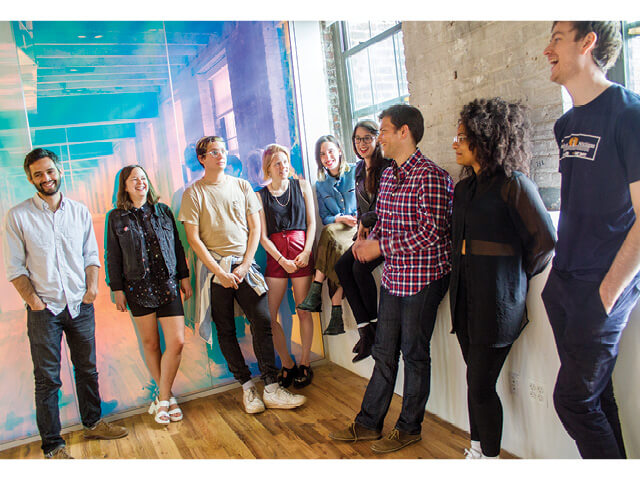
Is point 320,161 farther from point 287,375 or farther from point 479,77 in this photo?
point 287,375

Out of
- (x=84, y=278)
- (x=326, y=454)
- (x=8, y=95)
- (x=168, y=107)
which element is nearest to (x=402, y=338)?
(x=326, y=454)

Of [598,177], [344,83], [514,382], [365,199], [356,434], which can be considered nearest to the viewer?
[598,177]

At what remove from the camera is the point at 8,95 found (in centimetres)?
301

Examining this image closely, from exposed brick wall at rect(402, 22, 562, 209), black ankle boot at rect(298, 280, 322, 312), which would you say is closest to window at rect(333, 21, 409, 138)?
exposed brick wall at rect(402, 22, 562, 209)

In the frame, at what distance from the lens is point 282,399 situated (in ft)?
11.0

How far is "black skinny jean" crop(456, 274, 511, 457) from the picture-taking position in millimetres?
2236

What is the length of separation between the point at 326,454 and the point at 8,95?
110 inches

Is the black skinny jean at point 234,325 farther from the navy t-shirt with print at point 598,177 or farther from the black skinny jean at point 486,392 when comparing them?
the navy t-shirt with print at point 598,177

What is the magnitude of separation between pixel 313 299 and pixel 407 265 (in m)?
1.16

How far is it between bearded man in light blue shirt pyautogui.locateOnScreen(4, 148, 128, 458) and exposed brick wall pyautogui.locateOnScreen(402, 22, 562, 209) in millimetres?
2298

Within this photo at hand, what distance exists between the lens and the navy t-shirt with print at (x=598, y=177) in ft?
5.71

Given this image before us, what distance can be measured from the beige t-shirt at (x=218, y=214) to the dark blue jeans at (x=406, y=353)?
3.87 ft

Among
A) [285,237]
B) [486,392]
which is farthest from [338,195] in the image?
[486,392]

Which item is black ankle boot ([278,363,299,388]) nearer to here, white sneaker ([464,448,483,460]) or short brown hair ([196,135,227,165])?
white sneaker ([464,448,483,460])
